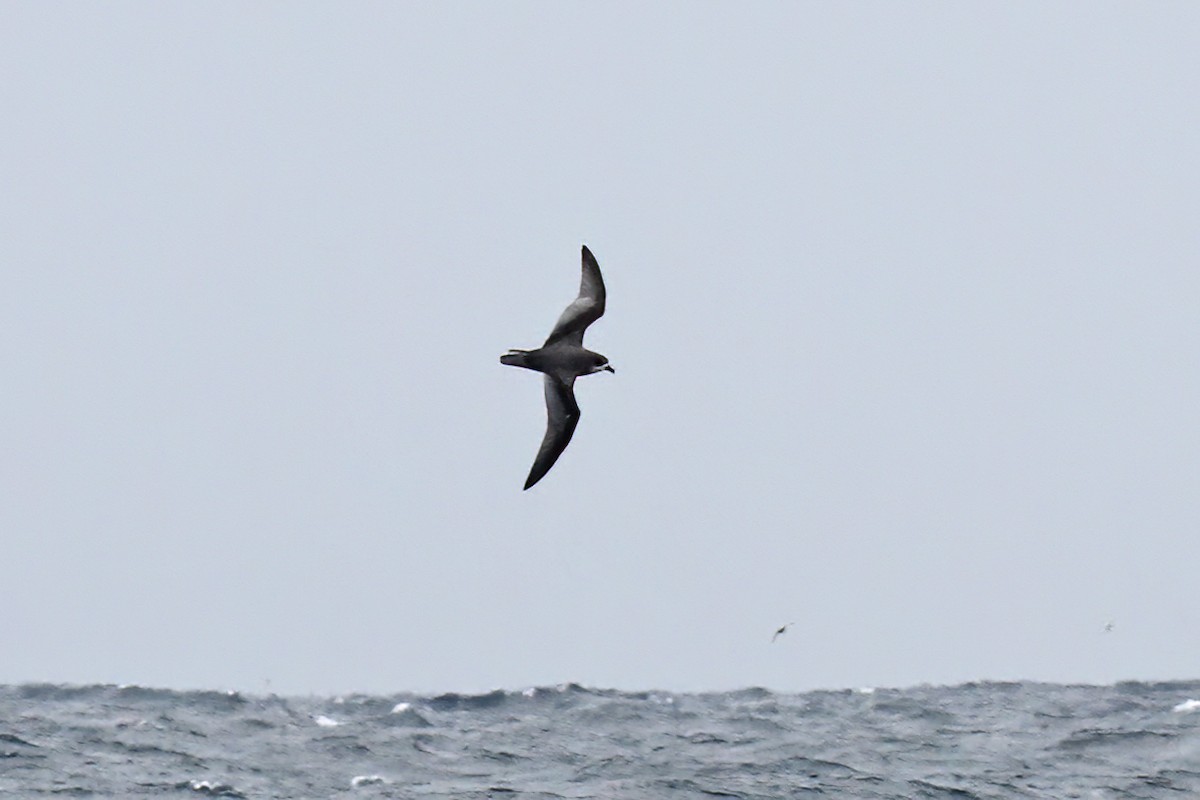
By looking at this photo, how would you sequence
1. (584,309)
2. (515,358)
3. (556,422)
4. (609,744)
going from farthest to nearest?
(609,744), (556,422), (584,309), (515,358)

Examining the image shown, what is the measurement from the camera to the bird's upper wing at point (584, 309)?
1369 centimetres

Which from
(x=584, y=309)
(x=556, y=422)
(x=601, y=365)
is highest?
(x=584, y=309)

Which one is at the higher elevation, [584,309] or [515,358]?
[584,309]

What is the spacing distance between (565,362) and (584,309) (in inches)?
21.3

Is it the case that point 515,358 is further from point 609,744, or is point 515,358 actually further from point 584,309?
point 609,744

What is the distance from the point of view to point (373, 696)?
2778 centimetres

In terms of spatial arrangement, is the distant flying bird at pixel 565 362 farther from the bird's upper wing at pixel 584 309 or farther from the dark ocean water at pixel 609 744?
the dark ocean water at pixel 609 744

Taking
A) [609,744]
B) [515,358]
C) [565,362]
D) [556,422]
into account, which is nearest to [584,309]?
[565,362]

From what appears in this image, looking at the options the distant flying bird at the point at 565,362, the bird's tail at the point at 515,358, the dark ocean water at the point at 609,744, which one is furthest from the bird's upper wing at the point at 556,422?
the dark ocean water at the point at 609,744

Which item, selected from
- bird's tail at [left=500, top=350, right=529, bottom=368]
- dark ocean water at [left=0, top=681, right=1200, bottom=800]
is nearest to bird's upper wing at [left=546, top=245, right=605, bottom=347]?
bird's tail at [left=500, top=350, right=529, bottom=368]

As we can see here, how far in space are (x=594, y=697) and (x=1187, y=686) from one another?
11.4 metres

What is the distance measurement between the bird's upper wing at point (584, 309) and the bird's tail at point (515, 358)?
28cm

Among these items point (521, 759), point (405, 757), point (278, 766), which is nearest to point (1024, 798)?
point (521, 759)

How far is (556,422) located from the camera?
46.3 feet
